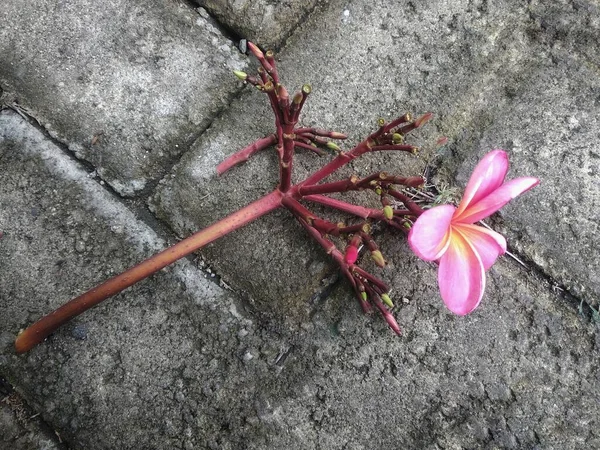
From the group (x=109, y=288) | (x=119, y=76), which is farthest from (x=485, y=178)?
(x=119, y=76)

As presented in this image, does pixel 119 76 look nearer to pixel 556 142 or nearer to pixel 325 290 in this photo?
pixel 325 290

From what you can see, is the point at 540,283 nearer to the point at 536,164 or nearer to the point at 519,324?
the point at 519,324

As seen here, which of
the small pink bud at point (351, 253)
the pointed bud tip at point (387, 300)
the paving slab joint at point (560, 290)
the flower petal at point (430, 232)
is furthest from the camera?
the paving slab joint at point (560, 290)

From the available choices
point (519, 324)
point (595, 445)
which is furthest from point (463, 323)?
point (595, 445)

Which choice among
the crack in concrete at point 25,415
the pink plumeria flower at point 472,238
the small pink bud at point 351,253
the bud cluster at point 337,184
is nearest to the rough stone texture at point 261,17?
the bud cluster at point 337,184

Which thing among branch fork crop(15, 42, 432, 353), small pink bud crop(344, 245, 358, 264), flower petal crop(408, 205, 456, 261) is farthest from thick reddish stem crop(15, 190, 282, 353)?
flower petal crop(408, 205, 456, 261)

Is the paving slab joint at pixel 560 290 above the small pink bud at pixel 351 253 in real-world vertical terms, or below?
above

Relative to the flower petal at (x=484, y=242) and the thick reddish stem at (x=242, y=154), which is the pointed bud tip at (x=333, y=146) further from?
the flower petal at (x=484, y=242)
